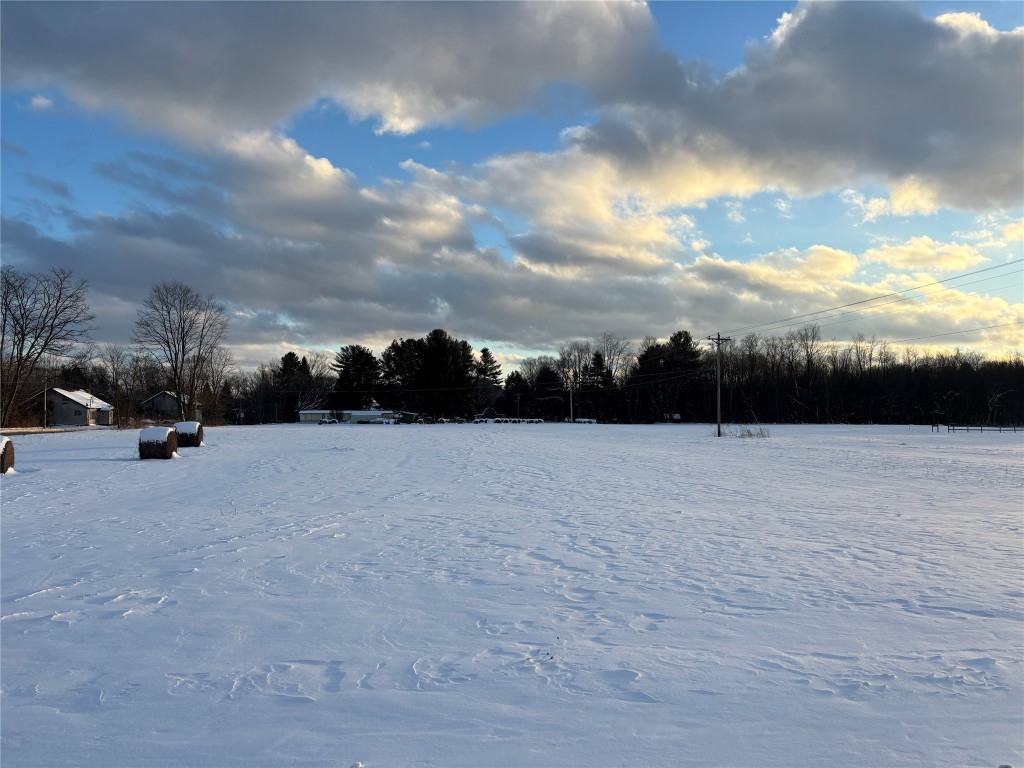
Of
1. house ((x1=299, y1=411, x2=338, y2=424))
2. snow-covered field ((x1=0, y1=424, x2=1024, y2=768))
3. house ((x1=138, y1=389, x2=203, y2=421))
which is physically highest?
house ((x1=138, y1=389, x2=203, y2=421))

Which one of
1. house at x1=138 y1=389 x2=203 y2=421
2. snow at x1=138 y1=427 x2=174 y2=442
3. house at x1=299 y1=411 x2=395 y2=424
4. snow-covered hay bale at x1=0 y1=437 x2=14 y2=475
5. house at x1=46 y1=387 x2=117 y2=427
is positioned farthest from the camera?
house at x1=138 y1=389 x2=203 y2=421

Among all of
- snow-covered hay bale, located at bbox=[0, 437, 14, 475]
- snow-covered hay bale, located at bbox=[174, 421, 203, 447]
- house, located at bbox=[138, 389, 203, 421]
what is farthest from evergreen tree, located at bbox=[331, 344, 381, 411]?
snow-covered hay bale, located at bbox=[0, 437, 14, 475]

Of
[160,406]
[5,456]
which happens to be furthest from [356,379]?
[5,456]

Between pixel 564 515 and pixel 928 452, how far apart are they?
23.9 metres

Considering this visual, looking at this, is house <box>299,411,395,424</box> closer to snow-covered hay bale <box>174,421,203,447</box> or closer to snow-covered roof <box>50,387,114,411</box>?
snow-covered roof <box>50,387,114,411</box>

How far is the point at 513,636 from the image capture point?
5.07m

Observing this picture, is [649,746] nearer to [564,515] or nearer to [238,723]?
[238,723]

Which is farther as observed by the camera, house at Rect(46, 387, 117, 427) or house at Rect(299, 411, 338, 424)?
house at Rect(299, 411, 338, 424)

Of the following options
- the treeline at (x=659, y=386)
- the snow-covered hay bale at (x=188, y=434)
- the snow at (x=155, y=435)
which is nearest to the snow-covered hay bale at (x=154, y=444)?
the snow at (x=155, y=435)

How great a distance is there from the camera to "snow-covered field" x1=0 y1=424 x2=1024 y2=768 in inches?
138

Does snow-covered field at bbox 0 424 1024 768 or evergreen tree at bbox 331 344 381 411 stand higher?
evergreen tree at bbox 331 344 381 411

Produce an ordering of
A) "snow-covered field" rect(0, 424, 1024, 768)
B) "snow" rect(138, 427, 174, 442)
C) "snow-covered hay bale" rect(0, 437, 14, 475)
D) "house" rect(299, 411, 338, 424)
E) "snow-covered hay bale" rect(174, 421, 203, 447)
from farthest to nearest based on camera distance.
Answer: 1. "house" rect(299, 411, 338, 424)
2. "snow-covered hay bale" rect(174, 421, 203, 447)
3. "snow" rect(138, 427, 174, 442)
4. "snow-covered hay bale" rect(0, 437, 14, 475)
5. "snow-covered field" rect(0, 424, 1024, 768)

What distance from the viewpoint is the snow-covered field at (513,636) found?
138 inches

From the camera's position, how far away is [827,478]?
16.9m
